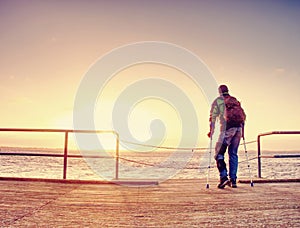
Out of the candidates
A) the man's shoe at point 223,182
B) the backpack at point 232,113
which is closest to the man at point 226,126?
the backpack at point 232,113

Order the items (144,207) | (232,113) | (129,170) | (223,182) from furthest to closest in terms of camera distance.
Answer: (129,170) < (232,113) < (223,182) < (144,207)

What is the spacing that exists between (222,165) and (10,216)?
405cm

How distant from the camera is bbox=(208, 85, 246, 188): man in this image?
614 centimetres

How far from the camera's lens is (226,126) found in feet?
20.3

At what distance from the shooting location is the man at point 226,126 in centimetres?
614

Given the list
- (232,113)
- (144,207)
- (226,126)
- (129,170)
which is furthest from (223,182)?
(129,170)

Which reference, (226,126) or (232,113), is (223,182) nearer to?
(226,126)

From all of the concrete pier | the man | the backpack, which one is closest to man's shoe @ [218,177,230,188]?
the man

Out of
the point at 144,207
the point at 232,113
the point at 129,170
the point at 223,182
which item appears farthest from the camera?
the point at 129,170

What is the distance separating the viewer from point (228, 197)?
15.2ft

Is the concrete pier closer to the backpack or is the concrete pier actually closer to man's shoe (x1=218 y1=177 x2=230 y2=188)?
man's shoe (x1=218 y1=177 x2=230 y2=188)

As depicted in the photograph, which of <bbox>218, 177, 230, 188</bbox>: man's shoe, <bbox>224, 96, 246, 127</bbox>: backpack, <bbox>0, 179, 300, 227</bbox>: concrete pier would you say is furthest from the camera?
<bbox>224, 96, 246, 127</bbox>: backpack

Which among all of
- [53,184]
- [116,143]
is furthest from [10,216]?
[116,143]

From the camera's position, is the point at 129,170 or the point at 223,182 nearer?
the point at 223,182
